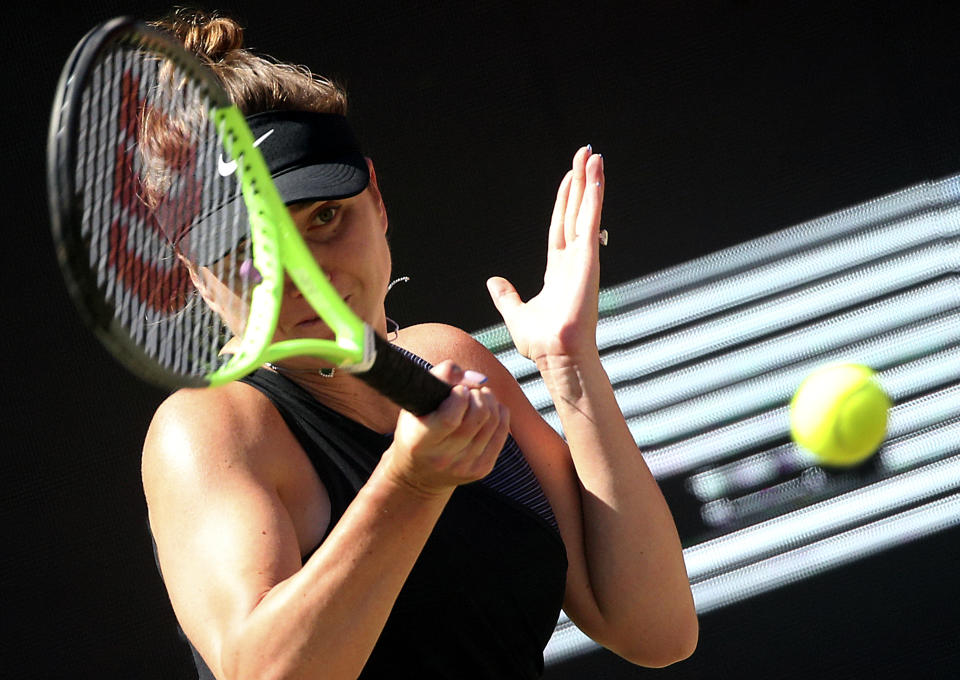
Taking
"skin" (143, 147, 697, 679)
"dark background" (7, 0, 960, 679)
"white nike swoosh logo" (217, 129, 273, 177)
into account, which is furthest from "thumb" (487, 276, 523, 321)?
"dark background" (7, 0, 960, 679)

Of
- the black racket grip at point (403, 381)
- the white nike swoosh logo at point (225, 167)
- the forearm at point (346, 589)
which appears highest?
the white nike swoosh logo at point (225, 167)

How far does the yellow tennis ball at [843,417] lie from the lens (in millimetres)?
1875

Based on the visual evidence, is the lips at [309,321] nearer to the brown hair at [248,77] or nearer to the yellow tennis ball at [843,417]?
the brown hair at [248,77]

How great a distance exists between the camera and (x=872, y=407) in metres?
1.89

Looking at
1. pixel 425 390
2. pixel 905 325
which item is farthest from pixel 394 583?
pixel 905 325

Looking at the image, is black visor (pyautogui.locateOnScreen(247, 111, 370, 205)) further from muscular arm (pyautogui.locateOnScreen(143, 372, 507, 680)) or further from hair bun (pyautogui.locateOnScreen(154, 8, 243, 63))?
muscular arm (pyautogui.locateOnScreen(143, 372, 507, 680))

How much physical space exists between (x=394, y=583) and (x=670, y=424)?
1.47m

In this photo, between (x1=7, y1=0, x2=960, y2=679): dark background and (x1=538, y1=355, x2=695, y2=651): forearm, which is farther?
(x1=7, y1=0, x2=960, y2=679): dark background

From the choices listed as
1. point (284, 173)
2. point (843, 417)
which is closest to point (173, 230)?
point (284, 173)

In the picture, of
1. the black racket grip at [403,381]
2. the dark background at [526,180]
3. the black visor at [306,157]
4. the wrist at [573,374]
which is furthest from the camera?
the dark background at [526,180]

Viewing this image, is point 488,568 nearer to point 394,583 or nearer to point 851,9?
point 394,583

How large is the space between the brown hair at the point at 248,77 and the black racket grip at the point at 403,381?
0.40m

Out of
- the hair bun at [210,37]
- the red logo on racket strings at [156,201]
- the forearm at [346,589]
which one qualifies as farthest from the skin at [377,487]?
the hair bun at [210,37]

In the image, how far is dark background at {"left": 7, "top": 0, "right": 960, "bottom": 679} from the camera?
2.15 metres
